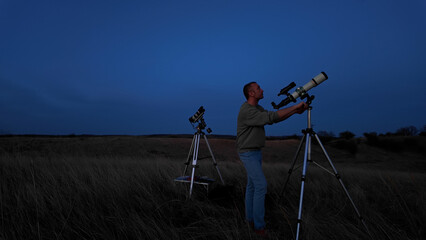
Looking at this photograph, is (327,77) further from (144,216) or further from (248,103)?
(144,216)

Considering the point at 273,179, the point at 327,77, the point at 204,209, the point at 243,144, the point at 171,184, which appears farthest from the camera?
the point at 273,179

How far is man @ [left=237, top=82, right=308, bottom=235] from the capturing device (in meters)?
2.76

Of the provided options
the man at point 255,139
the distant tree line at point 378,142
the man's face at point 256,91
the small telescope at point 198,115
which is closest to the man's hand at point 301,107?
the man at point 255,139

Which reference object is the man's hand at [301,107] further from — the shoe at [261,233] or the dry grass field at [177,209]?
the shoe at [261,233]

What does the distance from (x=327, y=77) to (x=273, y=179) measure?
352cm

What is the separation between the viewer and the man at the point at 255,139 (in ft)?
9.07

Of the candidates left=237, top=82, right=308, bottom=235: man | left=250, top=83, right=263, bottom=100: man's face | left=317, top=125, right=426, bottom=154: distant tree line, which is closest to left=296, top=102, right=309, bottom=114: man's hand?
left=237, top=82, right=308, bottom=235: man

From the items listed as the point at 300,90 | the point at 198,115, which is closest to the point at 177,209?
the point at 198,115

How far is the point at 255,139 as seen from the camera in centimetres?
304

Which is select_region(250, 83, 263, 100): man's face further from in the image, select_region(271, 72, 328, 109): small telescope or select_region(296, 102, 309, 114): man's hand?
select_region(296, 102, 309, 114): man's hand

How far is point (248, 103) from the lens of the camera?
3250 mm

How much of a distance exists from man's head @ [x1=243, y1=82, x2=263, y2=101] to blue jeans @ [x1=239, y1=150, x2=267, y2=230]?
779 mm

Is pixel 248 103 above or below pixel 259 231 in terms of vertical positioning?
above

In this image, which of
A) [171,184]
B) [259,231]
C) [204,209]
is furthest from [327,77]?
[171,184]
